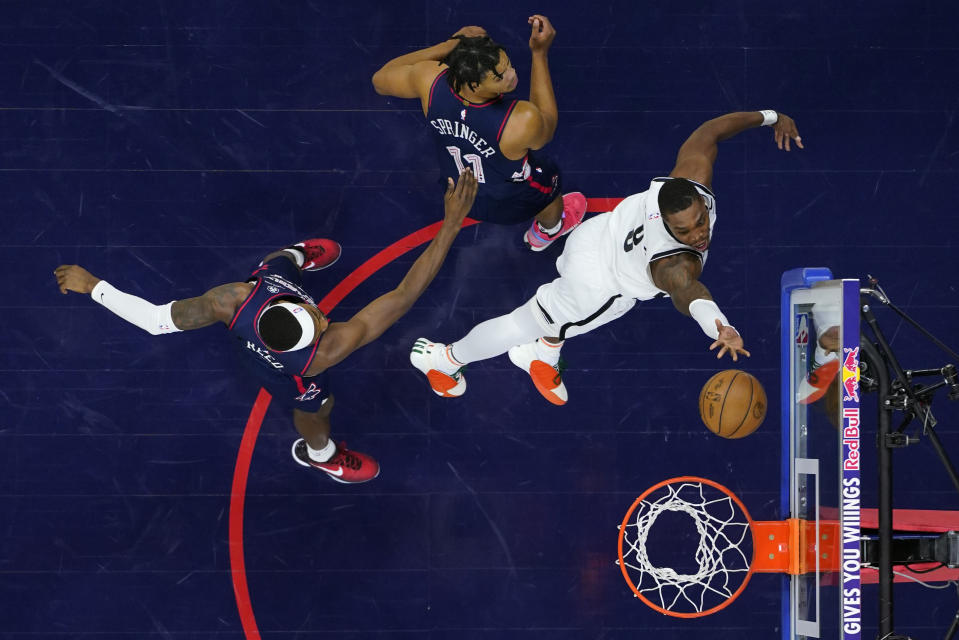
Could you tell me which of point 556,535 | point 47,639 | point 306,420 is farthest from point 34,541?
point 556,535

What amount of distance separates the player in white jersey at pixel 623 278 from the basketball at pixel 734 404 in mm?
326

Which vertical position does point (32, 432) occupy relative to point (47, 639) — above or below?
above

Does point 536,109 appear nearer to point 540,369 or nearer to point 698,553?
point 540,369

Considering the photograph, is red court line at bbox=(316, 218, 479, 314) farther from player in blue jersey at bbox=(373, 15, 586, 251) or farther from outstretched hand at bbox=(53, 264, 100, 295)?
outstretched hand at bbox=(53, 264, 100, 295)

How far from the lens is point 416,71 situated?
502 centimetres

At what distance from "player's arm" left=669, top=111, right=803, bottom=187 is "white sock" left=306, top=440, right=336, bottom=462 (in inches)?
118

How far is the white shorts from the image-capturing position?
15.9ft

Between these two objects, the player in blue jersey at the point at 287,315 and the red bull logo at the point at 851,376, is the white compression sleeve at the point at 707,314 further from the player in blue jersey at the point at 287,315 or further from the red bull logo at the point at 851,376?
the player in blue jersey at the point at 287,315

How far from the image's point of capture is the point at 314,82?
20.4 ft

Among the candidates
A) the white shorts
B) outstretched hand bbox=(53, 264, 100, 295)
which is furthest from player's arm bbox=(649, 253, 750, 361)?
outstretched hand bbox=(53, 264, 100, 295)

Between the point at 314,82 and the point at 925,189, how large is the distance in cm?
478

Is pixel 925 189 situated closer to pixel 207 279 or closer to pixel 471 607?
→ pixel 471 607

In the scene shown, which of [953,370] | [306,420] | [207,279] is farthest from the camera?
[207,279]

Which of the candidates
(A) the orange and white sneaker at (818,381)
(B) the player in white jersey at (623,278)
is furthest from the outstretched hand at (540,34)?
(A) the orange and white sneaker at (818,381)
